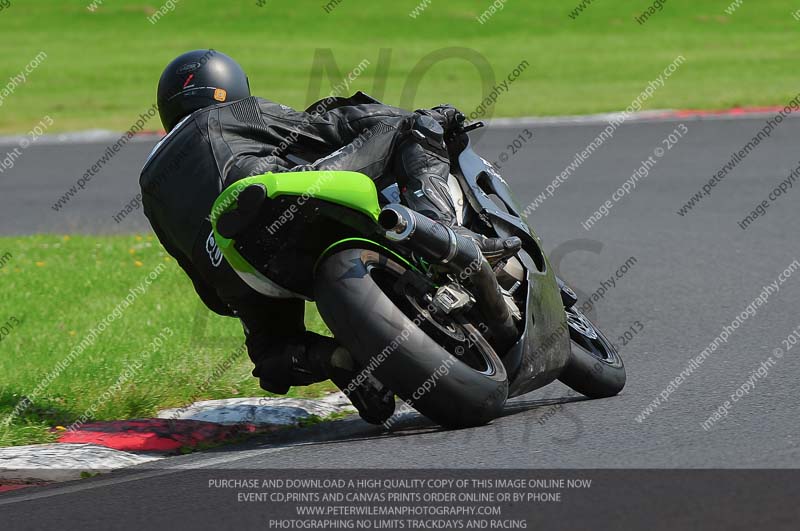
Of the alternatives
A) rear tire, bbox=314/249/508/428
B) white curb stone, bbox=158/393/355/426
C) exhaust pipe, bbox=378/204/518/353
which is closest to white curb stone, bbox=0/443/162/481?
white curb stone, bbox=158/393/355/426

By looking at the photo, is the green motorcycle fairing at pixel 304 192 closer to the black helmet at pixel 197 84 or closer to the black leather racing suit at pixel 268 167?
the black leather racing suit at pixel 268 167

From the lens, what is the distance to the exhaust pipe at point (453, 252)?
4.81 metres

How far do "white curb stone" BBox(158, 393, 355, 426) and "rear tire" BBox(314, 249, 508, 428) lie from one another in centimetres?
101

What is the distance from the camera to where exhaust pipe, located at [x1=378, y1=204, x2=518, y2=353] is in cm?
481

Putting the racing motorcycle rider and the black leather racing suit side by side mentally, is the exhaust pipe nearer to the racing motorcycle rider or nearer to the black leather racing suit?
the racing motorcycle rider

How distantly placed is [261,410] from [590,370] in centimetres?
153

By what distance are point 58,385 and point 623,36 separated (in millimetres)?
30630

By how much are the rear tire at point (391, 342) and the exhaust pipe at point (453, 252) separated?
0.69 feet

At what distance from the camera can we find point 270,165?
5.24m

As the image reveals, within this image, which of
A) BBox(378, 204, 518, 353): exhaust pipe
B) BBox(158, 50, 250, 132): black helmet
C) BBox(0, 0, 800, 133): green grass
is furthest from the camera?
BBox(0, 0, 800, 133): green grass

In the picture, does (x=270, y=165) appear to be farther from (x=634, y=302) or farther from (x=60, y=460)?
(x=634, y=302)

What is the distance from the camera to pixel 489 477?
14.2 ft

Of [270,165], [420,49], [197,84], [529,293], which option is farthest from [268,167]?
[420,49]

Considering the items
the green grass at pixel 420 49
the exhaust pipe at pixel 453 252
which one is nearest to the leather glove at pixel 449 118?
the exhaust pipe at pixel 453 252
